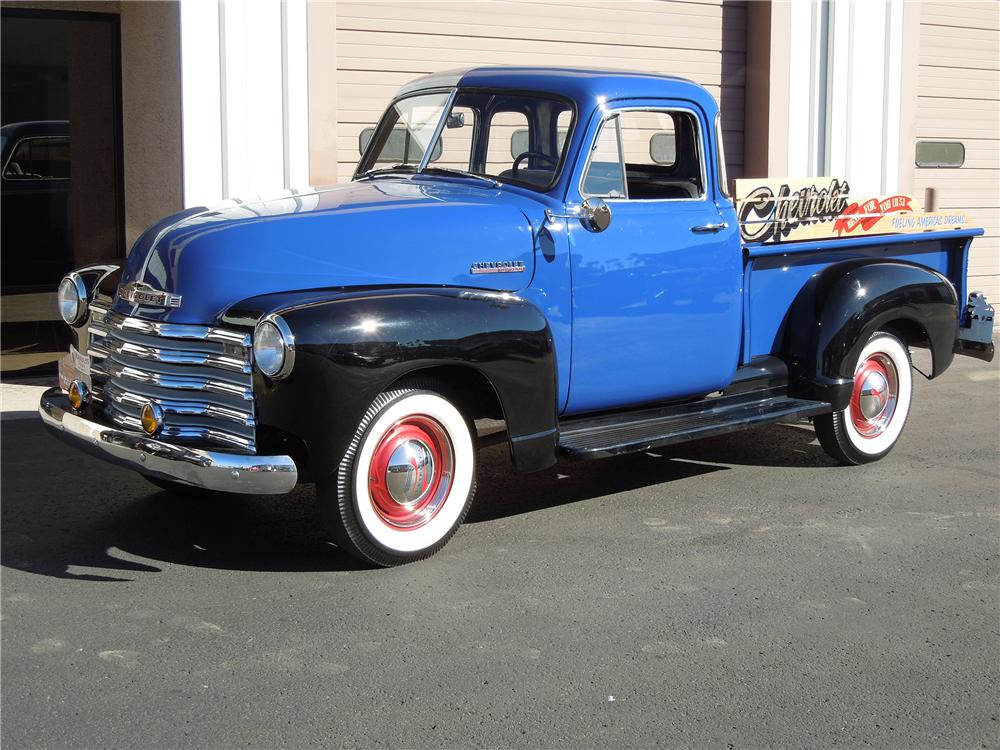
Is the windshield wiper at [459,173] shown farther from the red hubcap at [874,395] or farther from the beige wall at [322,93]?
the beige wall at [322,93]

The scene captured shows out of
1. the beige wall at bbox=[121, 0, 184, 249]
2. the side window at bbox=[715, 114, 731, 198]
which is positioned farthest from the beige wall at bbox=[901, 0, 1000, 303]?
the beige wall at bbox=[121, 0, 184, 249]

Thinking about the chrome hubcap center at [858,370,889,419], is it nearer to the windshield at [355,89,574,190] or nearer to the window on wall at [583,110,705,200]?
the window on wall at [583,110,705,200]

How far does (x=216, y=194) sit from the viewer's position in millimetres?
8328

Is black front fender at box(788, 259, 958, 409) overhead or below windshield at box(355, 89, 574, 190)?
below

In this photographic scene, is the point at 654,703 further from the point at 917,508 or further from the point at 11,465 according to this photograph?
the point at 11,465

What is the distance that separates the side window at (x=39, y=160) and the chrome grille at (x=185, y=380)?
4.40 metres

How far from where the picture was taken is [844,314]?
5.98m

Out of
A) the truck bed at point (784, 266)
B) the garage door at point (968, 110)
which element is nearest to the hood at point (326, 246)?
the truck bed at point (784, 266)

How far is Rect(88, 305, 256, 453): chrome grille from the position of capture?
427 centimetres

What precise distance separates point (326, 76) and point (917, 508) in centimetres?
522

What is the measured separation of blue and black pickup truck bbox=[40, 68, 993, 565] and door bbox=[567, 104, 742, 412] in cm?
1

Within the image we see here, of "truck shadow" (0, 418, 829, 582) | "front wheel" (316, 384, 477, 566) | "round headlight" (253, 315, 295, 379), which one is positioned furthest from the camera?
"truck shadow" (0, 418, 829, 582)

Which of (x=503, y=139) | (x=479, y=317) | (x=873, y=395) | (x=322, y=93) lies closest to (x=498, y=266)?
(x=479, y=317)

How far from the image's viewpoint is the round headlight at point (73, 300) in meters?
5.15
